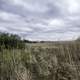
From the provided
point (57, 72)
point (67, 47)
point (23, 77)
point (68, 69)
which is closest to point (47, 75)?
point (57, 72)

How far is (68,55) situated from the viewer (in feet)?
29.4

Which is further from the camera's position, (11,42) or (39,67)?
(11,42)

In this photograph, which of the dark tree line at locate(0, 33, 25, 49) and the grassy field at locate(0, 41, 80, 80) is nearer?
the grassy field at locate(0, 41, 80, 80)

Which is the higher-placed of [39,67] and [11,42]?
[11,42]

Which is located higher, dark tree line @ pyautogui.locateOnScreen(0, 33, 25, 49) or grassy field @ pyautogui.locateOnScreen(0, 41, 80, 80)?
dark tree line @ pyautogui.locateOnScreen(0, 33, 25, 49)

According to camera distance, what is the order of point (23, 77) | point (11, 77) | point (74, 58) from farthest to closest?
1. point (74, 58)
2. point (11, 77)
3. point (23, 77)

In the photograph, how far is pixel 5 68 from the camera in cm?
686

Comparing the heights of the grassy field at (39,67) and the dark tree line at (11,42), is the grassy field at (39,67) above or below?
below

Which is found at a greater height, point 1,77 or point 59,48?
point 59,48

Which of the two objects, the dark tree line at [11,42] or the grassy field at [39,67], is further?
the dark tree line at [11,42]

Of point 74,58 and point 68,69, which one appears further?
point 74,58

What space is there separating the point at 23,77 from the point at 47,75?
2.01m

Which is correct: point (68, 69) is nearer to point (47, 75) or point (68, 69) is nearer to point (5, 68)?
point (47, 75)

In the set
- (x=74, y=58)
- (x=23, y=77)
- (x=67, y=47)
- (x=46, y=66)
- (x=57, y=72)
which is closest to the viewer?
(x=23, y=77)
